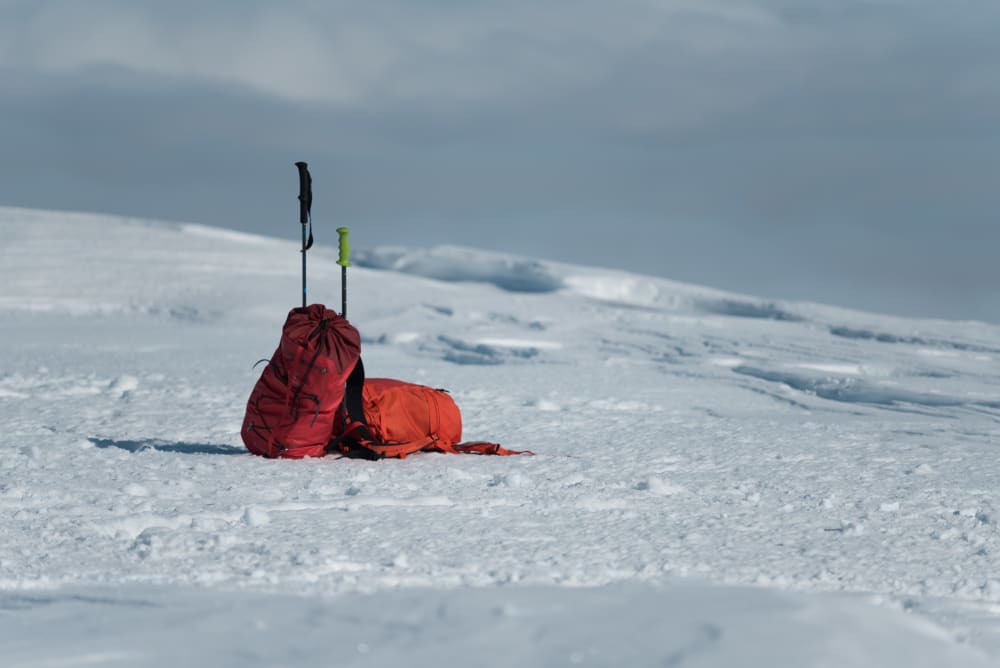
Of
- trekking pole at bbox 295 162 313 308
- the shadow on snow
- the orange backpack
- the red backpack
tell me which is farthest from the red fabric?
trekking pole at bbox 295 162 313 308

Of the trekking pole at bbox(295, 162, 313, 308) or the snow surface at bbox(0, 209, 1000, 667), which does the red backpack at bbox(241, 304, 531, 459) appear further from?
the trekking pole at bbox(295, 162, 313, 308)

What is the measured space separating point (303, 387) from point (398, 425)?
569 millimetres

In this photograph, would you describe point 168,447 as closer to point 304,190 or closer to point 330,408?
point 330,408

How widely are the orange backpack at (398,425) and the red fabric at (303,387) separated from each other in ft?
0.35

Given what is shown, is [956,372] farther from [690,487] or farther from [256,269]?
[256,269]

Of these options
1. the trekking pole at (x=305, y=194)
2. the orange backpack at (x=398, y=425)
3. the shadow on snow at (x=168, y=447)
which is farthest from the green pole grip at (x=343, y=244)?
the shadow on snow at (x=168, y=447)

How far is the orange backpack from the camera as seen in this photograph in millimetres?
4801

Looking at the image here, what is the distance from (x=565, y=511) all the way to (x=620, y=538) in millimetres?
452

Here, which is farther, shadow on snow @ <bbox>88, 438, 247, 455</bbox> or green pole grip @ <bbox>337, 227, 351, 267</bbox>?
green pole grip @ <bbox>337, 227, 351, 267</bbox>

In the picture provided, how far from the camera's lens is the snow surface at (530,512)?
2227 millimetres

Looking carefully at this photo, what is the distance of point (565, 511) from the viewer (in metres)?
3.71

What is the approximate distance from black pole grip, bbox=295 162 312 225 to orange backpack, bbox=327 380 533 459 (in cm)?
120

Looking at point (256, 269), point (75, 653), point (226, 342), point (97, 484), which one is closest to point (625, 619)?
point (75, 653)

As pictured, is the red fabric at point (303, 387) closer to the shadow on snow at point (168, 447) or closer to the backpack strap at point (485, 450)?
the shadow on snow at point (168, 447)
